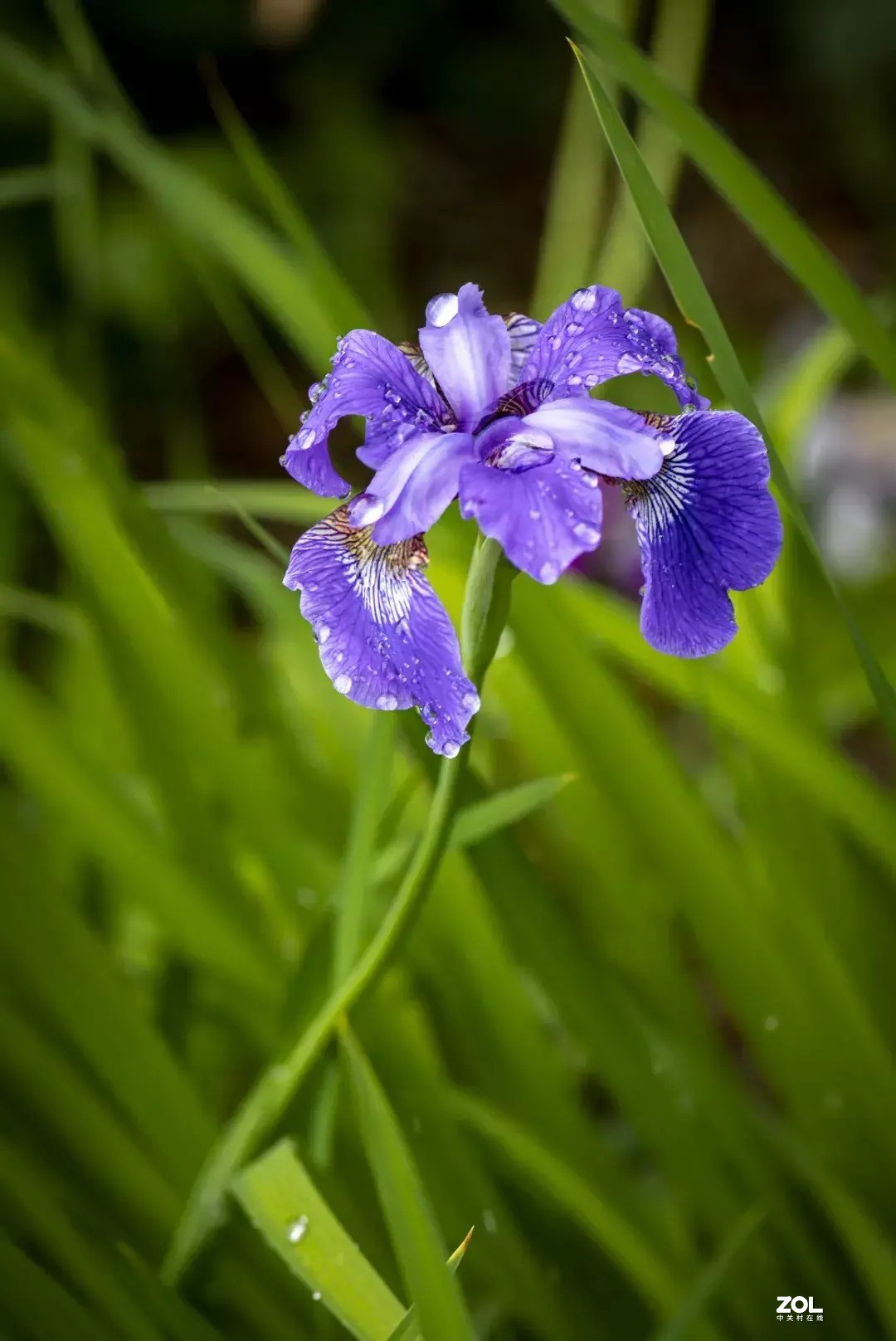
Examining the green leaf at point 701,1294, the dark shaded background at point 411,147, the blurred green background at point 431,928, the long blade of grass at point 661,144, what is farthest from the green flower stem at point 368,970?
the dark shaded background at point 411,147

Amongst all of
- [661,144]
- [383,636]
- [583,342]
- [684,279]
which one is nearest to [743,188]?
[684,279]

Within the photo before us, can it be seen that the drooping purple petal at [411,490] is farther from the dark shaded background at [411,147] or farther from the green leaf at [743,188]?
the dark shaded background at [411,147]

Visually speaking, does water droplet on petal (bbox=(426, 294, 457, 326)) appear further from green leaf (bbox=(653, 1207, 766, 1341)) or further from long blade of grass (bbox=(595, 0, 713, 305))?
green leaf (bbox=(653, 1207, 766, 1341))

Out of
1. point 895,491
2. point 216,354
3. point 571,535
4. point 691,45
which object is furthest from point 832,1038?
point 216,354

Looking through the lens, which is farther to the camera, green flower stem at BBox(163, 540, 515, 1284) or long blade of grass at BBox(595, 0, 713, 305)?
long blade of grass at BBox(595, 0, 713, 305)

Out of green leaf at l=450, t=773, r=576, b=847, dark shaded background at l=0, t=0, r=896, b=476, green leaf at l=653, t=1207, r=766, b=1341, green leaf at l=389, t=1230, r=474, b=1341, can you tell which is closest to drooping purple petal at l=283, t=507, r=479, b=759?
green leaf at l=450, t=773, r=576, b=847

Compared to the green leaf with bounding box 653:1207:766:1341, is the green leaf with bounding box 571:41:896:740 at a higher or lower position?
higher
